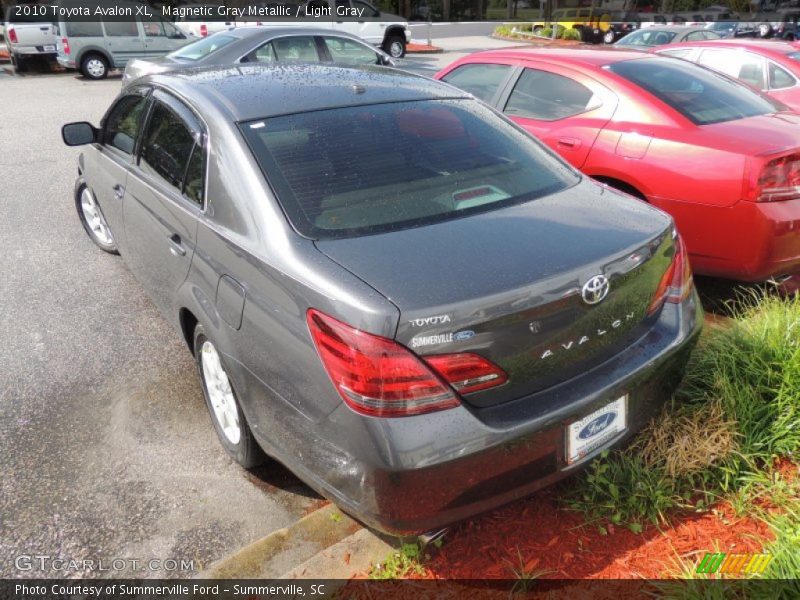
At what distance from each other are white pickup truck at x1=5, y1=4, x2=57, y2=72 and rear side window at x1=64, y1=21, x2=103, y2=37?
1.31 meters

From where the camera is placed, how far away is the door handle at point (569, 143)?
4559 mm

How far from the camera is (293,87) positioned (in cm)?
311

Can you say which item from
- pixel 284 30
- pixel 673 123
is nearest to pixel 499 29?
pixel 284 30

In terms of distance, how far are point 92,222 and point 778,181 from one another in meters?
4.96

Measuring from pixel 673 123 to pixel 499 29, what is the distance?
33267 millimetres

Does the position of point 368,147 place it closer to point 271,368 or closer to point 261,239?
point 261,239

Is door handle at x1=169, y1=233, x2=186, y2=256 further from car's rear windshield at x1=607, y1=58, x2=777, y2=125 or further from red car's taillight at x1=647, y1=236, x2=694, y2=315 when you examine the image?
car's rear windshield at x1=607, y1=58, x2=777, y2=125

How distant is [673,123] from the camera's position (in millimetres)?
4199

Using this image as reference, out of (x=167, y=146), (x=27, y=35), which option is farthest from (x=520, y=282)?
(x=27, y=35)

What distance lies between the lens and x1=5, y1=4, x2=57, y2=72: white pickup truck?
1673cm

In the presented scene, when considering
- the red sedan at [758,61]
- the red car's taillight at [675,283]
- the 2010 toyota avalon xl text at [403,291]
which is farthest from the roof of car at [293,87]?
the red sedan at [758,61]

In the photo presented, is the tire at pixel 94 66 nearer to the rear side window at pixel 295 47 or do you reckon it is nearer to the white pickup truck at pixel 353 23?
the white pickup truck at pixel 353 23

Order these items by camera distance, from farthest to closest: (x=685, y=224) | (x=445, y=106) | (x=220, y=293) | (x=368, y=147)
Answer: (x=685, y=224), (x=445, y=106), (x=368, y=147), (x=220, y=293)

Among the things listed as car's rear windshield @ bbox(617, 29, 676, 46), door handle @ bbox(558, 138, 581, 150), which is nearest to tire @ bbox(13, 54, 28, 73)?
car's rear windshield @ bbox(617, 29, 676, 46)
